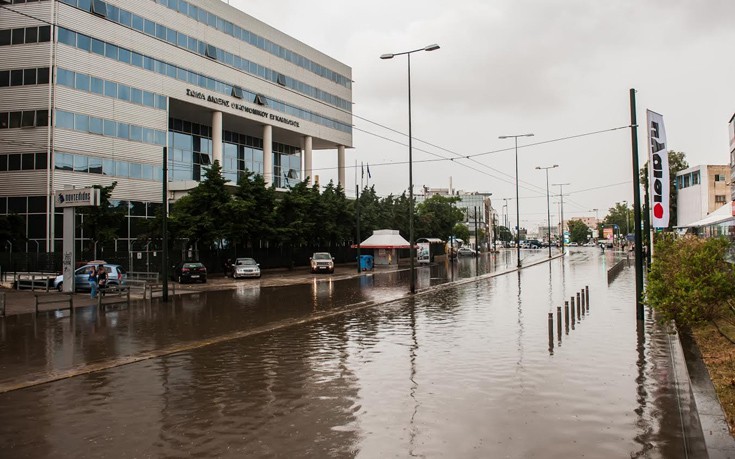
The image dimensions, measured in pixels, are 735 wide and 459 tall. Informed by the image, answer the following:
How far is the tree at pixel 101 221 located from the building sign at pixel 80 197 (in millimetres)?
12097

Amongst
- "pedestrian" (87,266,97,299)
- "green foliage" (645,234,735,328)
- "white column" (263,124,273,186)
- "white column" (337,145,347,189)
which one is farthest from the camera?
"white column" (337,145,347,189)

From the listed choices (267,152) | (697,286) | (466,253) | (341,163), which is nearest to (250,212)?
(267,152)

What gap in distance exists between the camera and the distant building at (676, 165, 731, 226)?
63.0 metres

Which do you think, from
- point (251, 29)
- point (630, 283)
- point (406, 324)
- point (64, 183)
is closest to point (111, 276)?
point (64, 183)

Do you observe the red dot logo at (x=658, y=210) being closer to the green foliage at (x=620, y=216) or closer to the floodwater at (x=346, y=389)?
the floodwater at (x=346, y=389)

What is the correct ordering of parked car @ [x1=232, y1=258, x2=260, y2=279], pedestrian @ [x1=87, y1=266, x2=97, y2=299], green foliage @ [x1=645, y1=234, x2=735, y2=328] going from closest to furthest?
green foliage @ [x1=645, y1=234, x2=735, y2=328] → pedestrian @ [x1=87, y1=266, x2=97, y2=299] → parked car @ [x1=232, y1=258, x2=260, y2=279]

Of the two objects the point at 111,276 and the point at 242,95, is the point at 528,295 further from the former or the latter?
the point at 242,95

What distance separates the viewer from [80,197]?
2686cm

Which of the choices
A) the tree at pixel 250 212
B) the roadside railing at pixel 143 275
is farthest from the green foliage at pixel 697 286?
the tree at pixel 250 212

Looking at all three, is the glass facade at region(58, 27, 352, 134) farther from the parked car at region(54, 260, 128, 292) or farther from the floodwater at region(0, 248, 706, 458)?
the floodwater at region(0, 248, 706, 458)

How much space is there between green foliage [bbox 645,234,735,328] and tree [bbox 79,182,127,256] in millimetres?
37356

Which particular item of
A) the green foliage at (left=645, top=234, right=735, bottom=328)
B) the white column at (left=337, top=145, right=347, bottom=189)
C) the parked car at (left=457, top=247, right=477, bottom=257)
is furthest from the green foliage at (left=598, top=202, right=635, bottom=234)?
the green foliage at (left=645, top=234, right=735, bottom=328)

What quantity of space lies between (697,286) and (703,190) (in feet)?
210

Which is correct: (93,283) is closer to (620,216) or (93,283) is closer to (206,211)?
(206,211)
